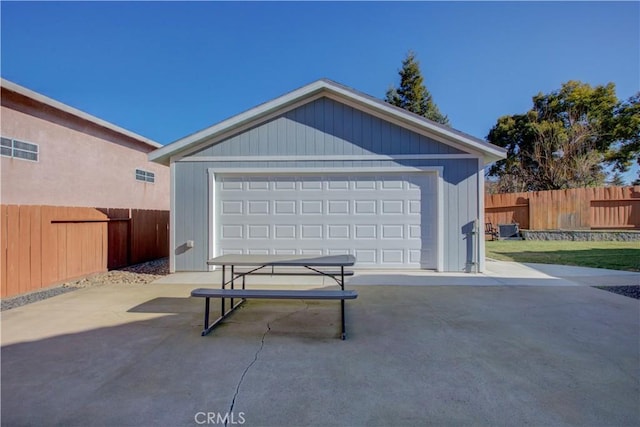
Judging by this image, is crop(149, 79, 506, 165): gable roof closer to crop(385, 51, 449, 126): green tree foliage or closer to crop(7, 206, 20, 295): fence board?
crop(7, 206, 20, 295): fence board

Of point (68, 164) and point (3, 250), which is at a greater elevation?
point (68, 164)

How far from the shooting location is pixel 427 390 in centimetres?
242

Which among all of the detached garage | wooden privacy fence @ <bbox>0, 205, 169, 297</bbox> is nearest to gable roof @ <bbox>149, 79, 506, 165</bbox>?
the detached garage

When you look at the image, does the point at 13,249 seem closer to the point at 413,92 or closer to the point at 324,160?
the point at 324,160

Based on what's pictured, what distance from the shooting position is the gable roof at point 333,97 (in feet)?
23.4

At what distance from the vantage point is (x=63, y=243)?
642cm

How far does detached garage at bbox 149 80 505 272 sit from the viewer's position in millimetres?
7297

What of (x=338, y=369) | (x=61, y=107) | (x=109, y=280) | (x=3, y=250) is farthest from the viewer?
(x=61, y=107)

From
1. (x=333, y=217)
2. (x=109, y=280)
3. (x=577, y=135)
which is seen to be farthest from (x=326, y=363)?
(x=577, y=135)

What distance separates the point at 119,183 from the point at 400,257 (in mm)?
10259

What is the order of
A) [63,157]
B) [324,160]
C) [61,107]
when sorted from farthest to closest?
1. [63,157]
2. [61,107]
3. [324,160]

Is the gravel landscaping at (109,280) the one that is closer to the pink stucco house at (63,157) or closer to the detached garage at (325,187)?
the detached garage at (325,187)

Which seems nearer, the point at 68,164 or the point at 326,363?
the point at 326,363

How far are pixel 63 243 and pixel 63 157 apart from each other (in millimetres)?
3927
